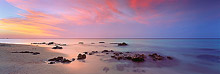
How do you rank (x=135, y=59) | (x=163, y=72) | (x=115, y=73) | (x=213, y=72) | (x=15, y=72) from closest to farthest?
1. (x=15, y=72)
2. (x=115, y=73)
3. (x=163, y=72)
4. (x=213, y=72)
5. (x=135, y=59)

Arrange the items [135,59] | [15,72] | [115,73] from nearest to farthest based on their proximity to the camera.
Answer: [15,72] → [115,73] → [135,59]

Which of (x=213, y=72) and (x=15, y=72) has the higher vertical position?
(x=15, y=72)

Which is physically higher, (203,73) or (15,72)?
(15,72)

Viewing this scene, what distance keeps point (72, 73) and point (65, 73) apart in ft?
2.25

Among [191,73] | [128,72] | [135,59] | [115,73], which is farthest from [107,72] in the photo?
[191,73]

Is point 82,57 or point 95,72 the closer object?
point 95,72

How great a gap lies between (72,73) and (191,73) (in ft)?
44.7

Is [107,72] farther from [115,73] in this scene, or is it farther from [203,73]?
[203,73]

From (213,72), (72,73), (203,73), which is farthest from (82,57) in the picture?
(213,72)

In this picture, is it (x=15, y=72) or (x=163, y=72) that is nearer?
(x=15, y=72)

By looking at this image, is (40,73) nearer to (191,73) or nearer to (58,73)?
(58,73)

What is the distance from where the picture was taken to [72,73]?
1080cm

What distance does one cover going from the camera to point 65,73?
10688 mm

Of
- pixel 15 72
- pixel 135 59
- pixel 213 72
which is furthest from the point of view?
pixel 135 59
